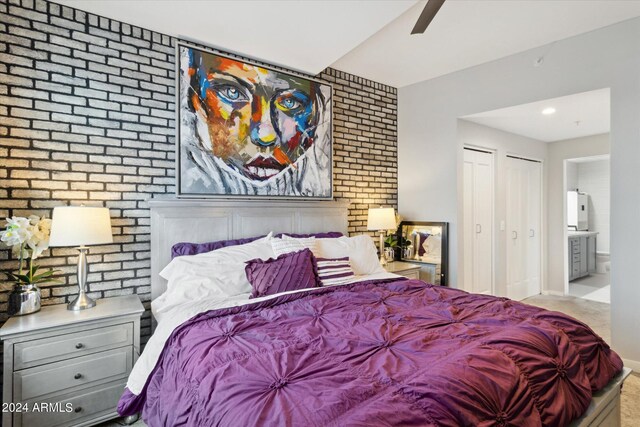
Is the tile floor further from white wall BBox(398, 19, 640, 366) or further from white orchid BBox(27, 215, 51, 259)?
white orchid BBox(27, 215, 51, 259)

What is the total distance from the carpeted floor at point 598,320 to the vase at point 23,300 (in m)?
0.85

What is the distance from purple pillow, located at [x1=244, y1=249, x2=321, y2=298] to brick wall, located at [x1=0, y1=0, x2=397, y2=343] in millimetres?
953

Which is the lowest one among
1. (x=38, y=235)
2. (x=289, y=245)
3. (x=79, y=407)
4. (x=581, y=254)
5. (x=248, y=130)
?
(x=79, y=407)

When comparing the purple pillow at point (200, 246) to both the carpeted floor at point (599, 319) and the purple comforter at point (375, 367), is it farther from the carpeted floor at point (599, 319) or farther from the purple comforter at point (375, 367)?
the carpeted floor at point (599, 319)

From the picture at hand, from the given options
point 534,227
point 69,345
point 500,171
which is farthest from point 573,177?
point 69,345

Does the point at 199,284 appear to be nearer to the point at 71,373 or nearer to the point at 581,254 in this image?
the point at 71,373

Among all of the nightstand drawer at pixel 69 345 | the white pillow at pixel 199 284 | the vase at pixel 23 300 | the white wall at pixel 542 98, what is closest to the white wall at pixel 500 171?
the white wall at pixel 542 98

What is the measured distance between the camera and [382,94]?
13.9 ft

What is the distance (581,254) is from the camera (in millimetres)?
6254

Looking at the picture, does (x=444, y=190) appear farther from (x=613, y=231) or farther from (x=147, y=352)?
(x=147, y=352)

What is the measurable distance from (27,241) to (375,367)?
215cm

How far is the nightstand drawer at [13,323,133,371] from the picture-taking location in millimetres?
1826

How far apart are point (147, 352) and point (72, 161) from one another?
148cm

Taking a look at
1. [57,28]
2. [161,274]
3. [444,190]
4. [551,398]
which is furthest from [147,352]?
[444,190]
